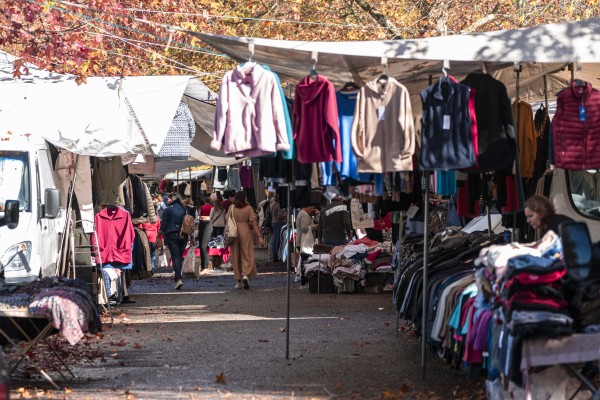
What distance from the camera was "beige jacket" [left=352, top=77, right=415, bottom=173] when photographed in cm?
981

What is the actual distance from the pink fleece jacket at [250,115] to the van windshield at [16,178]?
5.60 m

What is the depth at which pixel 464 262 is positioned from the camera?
11.2 m

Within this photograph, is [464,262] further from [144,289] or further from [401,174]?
[144,289]

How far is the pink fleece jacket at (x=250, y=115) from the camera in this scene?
9.62m

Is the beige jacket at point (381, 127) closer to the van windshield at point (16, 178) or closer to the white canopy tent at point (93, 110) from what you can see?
the white canopy tent at point (93, 110)

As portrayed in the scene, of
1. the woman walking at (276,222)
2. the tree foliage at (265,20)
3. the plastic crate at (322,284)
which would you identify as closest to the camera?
the tree foliage at (265,20)

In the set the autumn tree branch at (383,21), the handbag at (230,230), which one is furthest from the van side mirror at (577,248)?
the handbag at (230,230)

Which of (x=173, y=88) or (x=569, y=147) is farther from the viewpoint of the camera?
(x=173, y=88)

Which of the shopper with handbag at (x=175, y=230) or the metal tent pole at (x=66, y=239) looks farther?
the shopper with handbag at (x=175, y=230)

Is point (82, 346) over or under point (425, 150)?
under

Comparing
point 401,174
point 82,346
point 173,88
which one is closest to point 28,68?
point 173,88

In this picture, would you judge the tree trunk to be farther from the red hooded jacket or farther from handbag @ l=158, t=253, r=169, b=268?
the red hooded jacket

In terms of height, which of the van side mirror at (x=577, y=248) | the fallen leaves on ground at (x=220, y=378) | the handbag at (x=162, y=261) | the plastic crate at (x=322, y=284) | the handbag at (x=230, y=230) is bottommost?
the handbag at (x=162, y=261)

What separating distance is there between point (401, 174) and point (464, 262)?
4.20 feet
